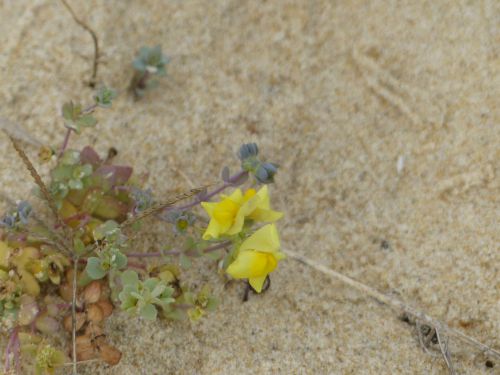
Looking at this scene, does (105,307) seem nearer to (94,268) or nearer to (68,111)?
(94,268)

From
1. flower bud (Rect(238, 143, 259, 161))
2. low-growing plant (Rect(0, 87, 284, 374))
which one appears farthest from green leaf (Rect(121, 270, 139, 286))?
flower bud (Rect(238, 143, 259, 161))

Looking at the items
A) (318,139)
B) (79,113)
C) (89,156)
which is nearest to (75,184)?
(89,156)

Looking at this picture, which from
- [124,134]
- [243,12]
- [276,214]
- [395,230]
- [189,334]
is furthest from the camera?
[243,12]

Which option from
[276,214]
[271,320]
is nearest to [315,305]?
[271,320]

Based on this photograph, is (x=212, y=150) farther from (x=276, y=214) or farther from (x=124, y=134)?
(x=276, y=214)

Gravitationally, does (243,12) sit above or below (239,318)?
above

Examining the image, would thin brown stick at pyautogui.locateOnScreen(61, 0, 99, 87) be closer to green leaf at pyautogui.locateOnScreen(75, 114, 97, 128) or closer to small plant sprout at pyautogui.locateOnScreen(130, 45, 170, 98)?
small plant sprout at pyautogui.locateOnScreen(130, 45, 170, 98)
